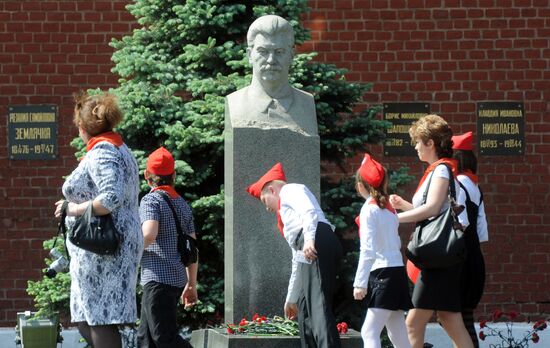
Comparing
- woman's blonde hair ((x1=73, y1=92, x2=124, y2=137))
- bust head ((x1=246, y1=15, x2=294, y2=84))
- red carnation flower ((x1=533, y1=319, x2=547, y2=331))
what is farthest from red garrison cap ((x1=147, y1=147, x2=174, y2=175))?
red carnation flower ((x1=533, y1=319, x2=547, y2=331))

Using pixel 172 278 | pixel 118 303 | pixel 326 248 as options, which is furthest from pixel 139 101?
pixel 118 303

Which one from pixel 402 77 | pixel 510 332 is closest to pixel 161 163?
pixel 510 332

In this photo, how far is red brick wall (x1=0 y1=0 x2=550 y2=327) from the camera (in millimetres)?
12242

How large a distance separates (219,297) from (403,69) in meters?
3.54

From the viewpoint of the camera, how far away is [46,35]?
12.3 m

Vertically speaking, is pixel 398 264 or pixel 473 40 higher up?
pixel 473 40

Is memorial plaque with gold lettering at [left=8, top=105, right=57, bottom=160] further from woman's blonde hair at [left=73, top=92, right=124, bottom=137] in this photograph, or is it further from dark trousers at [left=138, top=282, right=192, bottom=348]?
woman's blonde hair at [left=73, top=92, right=124, bottom=137]

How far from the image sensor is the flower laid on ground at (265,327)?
8297 millimetres

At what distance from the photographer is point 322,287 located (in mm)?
7613

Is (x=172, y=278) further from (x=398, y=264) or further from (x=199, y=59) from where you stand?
(x=199, y=59)

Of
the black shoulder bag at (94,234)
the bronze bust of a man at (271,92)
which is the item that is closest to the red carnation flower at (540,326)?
the bronze bust of a man at (271,92)

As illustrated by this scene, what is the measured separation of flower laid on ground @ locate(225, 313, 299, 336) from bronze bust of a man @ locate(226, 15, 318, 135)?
1407mm

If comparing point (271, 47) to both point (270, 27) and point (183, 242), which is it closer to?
point (270, 27)

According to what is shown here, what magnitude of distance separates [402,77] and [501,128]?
3.58 ft
